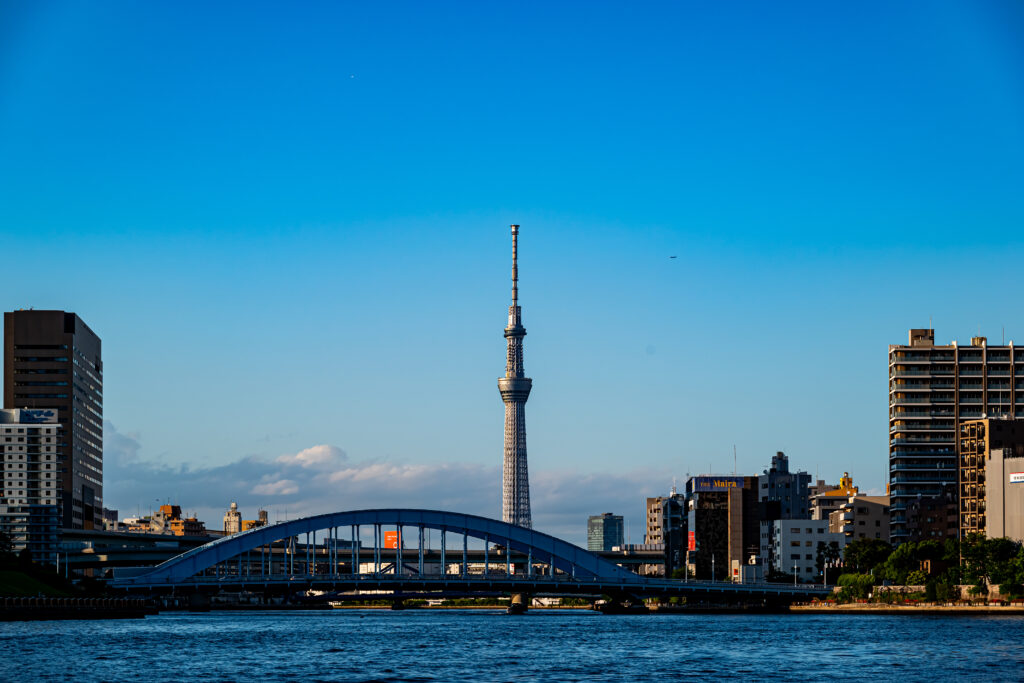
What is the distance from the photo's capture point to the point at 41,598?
139000 mm

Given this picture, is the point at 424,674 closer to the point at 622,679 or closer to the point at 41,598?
the point at 622,679

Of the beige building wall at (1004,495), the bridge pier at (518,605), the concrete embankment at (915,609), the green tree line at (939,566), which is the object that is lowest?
the bridge pier at (518,605)

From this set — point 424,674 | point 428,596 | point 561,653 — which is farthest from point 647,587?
point 424,674

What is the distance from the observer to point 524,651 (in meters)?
99.6

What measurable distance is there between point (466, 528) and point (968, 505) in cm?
5424

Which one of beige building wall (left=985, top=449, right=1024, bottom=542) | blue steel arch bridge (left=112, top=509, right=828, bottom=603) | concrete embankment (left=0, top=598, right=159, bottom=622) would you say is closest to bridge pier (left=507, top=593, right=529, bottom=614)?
blue steel arch bridge (left=112, top=509, right=828, bottom=603)

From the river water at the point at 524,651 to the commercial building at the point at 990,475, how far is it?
95.8ft

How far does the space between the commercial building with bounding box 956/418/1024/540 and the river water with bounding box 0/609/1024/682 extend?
29187mm

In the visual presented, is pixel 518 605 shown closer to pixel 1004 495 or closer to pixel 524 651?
pixel 1004 495

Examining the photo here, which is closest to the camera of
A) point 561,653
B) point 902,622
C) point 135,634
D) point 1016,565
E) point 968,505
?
point 561,653

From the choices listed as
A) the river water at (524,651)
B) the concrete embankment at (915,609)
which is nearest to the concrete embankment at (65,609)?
the river water at (524,651)

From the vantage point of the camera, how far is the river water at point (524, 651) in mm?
78312

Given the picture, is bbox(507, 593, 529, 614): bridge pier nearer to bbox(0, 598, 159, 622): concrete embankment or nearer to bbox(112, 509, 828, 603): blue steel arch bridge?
bbox(112, 509, 828, 603): blue steel arch bridge

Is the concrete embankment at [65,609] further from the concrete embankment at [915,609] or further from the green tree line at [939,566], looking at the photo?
the green tree line at [939,566]
